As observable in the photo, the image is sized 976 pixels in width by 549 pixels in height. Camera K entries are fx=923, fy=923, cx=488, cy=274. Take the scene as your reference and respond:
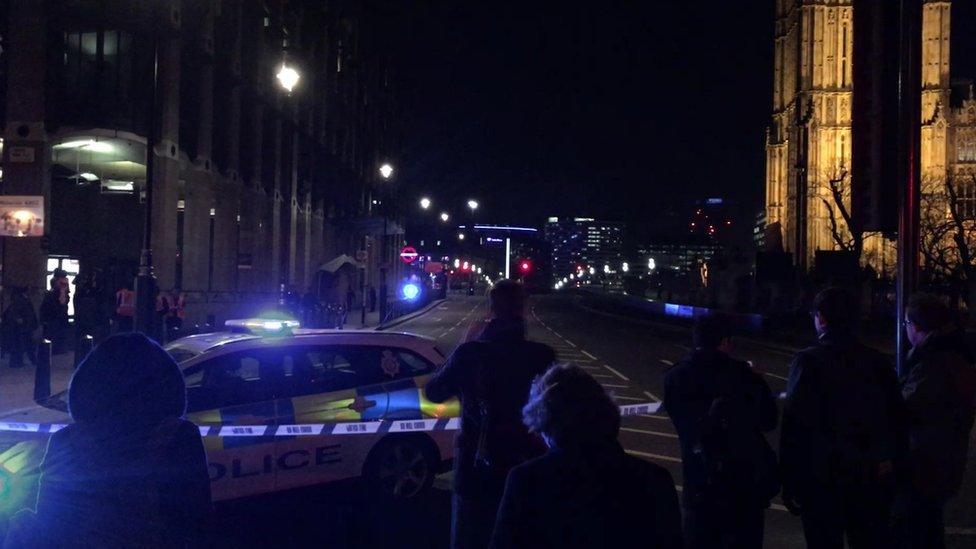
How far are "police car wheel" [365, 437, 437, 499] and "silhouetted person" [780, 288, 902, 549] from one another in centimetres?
425

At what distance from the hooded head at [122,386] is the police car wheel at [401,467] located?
508 cm

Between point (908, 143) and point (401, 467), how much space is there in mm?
5014

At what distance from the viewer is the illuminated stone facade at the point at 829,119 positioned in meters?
78.0

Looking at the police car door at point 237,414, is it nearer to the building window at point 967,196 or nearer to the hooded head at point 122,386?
the hooded head at point 122,386

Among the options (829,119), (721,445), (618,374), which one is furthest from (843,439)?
(829,119)

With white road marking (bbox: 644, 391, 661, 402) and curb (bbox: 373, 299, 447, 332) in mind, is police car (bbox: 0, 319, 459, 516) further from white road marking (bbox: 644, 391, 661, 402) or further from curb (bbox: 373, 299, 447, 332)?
curb (bbox: 373, 299, 447, 332)

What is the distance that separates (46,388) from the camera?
13875 mm

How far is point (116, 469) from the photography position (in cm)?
285

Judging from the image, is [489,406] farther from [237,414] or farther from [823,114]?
[823,114]

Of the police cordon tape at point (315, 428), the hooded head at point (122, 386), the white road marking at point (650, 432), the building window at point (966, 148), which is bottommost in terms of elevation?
the white road marking at point (650, 432)

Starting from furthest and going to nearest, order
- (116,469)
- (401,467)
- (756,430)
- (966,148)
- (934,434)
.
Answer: (966,148), (401,467), (934,434), (756,430), (116,469)

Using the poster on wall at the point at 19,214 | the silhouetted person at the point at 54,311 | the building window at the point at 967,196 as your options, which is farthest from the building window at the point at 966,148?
the poster on wall at the point at 19,214

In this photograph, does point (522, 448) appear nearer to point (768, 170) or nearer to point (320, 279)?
point (320, 279)

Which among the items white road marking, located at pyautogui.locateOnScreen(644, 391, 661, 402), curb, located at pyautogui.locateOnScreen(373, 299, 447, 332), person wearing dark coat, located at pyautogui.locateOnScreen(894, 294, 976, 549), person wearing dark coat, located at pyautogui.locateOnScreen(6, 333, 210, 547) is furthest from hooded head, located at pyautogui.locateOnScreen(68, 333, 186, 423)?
curb, located at pyautogui.locateOnScreen(373, 299, 447, 332)
